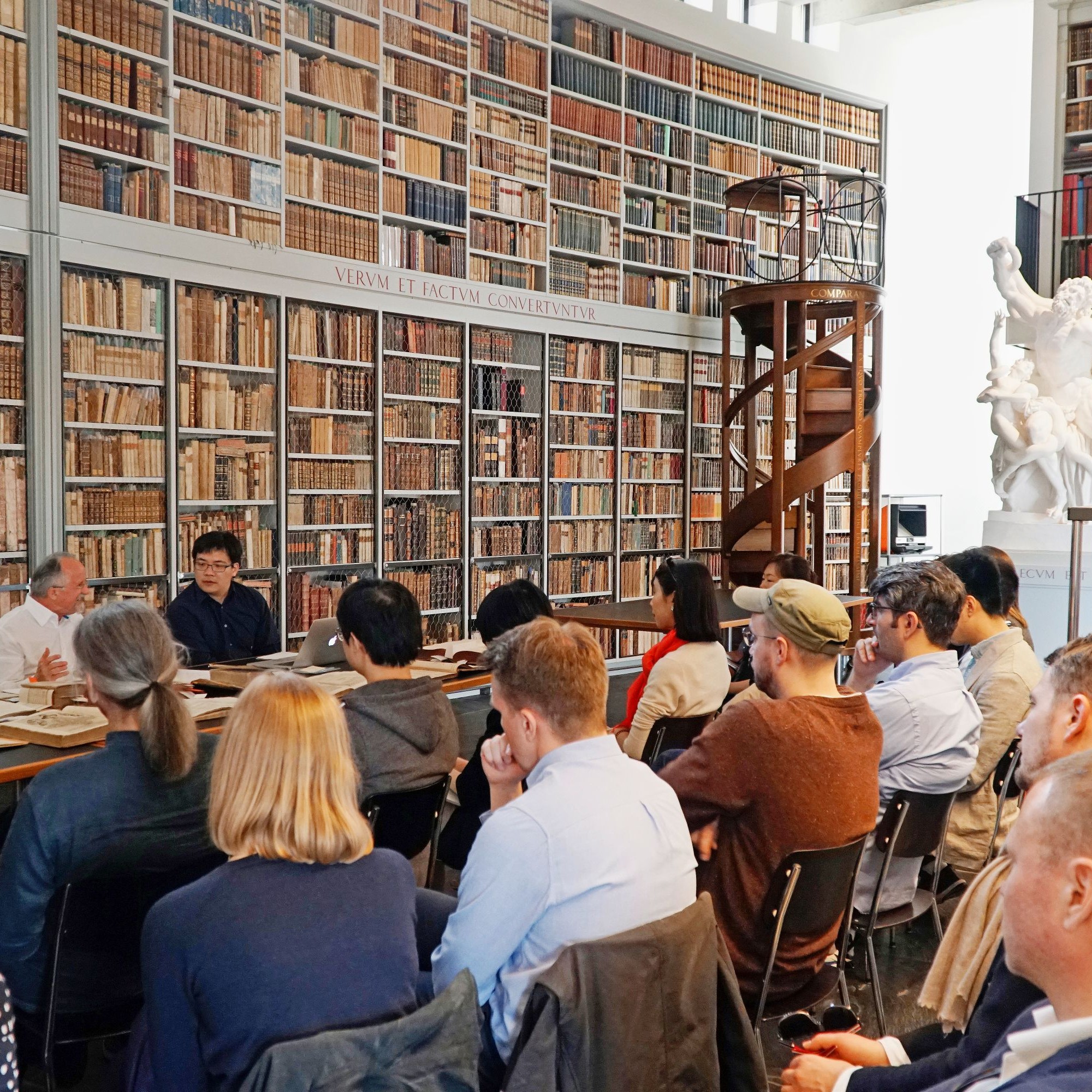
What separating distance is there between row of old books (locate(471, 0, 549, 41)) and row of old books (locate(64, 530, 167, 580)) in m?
3.84

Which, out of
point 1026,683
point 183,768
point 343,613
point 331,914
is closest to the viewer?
point 331,914

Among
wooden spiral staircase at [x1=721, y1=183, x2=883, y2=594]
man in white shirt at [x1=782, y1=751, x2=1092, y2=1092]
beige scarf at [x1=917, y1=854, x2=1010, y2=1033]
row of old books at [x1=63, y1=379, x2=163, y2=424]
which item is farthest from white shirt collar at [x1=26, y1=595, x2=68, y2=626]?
wooden spiral staircase at [x1=721, y1=183, x2=883, y2=594]

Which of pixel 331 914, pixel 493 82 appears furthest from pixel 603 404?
pixel 331 914

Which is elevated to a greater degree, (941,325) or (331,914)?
(941,325)

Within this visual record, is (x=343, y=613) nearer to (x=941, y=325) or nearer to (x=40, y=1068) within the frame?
(x=40, y=1068)

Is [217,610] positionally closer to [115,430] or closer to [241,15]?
[115,430]

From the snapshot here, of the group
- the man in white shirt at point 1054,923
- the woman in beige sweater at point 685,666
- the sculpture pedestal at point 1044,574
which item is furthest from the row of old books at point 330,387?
the man in white shirt at point 1054,923

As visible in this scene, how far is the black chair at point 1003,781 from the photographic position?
3271 millimetres

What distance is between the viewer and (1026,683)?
3461 millimetres

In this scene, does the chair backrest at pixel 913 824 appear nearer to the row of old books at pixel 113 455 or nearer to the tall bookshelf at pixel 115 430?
the tall bookshelf at pixel 115 430

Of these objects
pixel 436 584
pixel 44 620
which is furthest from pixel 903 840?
pixel 436 584

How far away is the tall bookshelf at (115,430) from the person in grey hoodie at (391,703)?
3309 millimetres

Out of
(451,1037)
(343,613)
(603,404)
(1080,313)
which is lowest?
(451,1037)

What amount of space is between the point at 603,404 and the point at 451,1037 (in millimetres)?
7253
